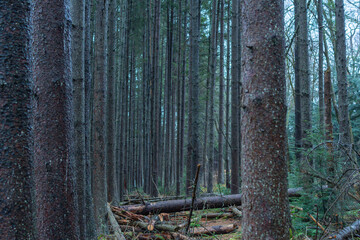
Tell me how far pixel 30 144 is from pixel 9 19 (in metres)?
0.76

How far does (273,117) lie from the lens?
7.00 ft

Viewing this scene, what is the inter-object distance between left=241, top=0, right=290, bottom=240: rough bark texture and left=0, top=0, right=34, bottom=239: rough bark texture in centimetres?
151

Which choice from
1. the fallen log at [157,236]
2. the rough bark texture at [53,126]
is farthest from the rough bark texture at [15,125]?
the fallen log at [157,236]

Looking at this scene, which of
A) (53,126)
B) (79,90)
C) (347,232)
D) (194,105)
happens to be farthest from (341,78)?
(53,126)

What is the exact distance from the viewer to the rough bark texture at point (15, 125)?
1.62m

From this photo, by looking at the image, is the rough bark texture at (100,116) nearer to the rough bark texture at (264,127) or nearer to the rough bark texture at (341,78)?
the rough bark texture at (264,127)

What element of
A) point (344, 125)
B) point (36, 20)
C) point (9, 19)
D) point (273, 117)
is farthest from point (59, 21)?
point (344, 125)

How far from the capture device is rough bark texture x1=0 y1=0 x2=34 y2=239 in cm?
162

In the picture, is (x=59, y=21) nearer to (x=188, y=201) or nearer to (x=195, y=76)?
(x=188, y=201)

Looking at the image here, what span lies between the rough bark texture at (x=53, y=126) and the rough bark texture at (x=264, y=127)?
57.8 inches

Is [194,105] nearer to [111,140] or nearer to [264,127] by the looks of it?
[111,140]

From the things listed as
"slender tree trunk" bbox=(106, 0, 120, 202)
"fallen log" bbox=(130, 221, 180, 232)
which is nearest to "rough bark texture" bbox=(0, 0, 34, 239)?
"fallen log" bbox=(130, 221, 180, 232)

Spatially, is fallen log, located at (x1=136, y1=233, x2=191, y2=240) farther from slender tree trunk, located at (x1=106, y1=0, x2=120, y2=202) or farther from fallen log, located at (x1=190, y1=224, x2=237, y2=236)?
slender tree trunk, located at (x1=106, y1=0, x2=120, y2=202)

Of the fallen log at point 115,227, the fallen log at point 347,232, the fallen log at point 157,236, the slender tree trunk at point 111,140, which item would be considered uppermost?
the slender tree trunk at point 111,140
